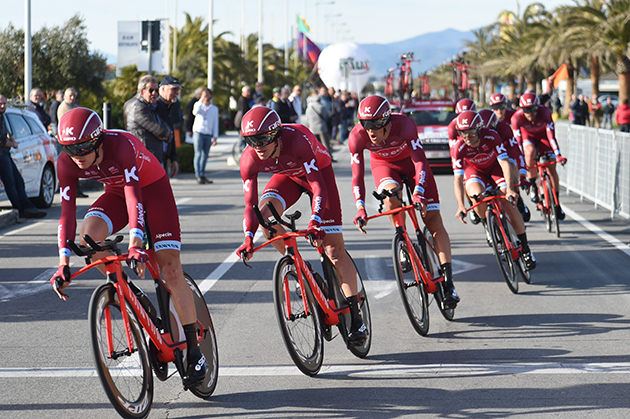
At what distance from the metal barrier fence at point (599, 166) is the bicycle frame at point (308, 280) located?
28.7 ft

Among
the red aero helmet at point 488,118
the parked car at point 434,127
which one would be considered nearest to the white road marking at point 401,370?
the red aero helmet at point 488,118

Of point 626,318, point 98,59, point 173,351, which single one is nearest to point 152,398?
point 173,351

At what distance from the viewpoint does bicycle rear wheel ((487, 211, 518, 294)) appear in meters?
8.54

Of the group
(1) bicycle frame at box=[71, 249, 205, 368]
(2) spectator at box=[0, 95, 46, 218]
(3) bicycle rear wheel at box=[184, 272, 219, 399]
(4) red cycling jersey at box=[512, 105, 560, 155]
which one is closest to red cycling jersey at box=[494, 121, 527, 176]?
(4) red cycling jersey at box=[512, 105, 560, 155]

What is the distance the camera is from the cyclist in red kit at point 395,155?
23.2 ft

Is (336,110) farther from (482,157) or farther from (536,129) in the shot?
(482,157)

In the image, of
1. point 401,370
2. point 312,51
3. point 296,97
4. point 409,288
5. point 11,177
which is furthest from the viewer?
point 312,51

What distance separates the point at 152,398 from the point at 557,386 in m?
2.49

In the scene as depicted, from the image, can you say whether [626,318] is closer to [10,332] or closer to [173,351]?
[173,351]

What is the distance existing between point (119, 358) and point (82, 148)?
3.82 feet

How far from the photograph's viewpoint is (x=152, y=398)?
5051mm

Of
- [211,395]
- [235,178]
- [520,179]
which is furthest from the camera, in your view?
[235,178]

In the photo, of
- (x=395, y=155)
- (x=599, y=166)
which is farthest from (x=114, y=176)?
(x=599, y=166)

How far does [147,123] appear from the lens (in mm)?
12234
